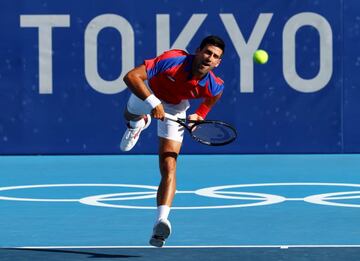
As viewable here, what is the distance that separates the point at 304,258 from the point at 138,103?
2.39m

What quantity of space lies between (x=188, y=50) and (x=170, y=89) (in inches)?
242

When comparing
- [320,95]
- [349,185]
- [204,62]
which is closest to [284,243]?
[204,62]

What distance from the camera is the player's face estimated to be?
726 cm

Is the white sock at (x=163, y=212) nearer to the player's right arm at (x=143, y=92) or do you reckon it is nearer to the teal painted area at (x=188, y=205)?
the teal painted area at (x=188, y=205)

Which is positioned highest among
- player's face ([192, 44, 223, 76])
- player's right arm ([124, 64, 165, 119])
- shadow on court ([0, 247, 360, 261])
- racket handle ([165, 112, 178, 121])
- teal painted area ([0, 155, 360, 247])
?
player's face ([192, 44, 223, 76])

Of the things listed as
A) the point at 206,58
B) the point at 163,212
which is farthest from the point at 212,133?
the point at 163,212

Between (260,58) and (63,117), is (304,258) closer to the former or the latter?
(260,58)

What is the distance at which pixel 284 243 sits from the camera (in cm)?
748

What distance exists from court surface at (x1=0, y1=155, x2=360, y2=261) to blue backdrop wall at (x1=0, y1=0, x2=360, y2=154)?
12.8 inches

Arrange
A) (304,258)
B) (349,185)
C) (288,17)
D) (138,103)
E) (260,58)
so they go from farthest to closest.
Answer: (288,17)
(260,58)
(349,185)
(138,103)
(304,258)

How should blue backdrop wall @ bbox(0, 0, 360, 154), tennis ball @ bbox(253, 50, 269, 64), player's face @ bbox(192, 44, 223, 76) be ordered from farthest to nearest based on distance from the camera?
blue backdrop wall @ bbox(0, 0, 360, 154), tennis ball @ bbox(253, 50, 269, 64), player's face @ bbox(192, 44, 223, 76)

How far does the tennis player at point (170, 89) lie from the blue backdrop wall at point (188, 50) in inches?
236

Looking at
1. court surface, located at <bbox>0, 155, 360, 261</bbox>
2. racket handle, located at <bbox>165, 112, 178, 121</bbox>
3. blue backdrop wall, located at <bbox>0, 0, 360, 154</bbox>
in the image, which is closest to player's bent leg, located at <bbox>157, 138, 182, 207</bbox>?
racket handle, located at <bbox>165, 112, 178, 121</bbox>

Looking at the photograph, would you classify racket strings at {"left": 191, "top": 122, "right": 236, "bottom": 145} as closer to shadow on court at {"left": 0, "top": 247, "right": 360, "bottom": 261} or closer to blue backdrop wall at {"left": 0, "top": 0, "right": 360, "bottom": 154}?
shadow on court at {"left": 0, "top": 247, "right": 360, "bottom": 261}
